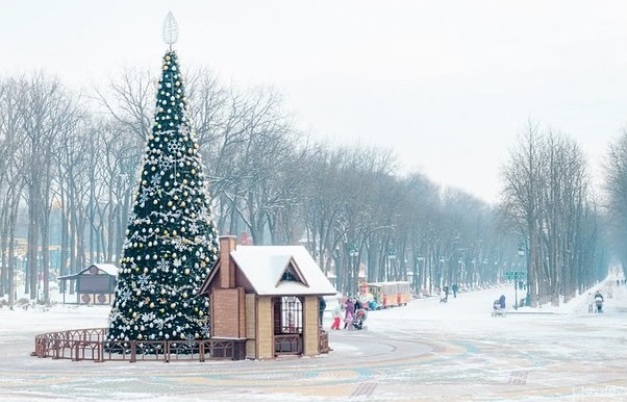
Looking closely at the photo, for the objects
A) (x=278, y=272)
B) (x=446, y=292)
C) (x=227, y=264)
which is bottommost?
(x=446, y=292)

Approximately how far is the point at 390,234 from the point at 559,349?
5942 cm

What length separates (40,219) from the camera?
83688 millimetres

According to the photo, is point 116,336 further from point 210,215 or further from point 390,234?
point 390,234

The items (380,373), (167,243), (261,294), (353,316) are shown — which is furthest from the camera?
(353,316)

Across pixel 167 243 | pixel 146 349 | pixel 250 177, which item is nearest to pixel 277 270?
pixel 167 243

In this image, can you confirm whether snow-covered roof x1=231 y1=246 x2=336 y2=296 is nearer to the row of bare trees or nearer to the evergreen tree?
the evergreen tree

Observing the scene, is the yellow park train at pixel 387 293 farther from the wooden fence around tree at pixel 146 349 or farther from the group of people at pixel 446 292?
the wooden fence around tree at pixel 146 349

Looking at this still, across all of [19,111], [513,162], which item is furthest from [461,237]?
[19,111]

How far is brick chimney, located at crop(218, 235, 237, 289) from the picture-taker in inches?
1212

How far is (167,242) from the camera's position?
3177 cm

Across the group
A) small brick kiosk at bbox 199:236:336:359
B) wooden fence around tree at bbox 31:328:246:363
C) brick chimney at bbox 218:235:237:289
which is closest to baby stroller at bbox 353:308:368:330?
small brick kiosk at bbox 199:236:336:359

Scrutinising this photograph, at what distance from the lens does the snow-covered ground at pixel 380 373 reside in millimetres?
21828

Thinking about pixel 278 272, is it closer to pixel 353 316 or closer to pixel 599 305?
pixel 353 316

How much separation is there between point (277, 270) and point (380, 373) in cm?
621
